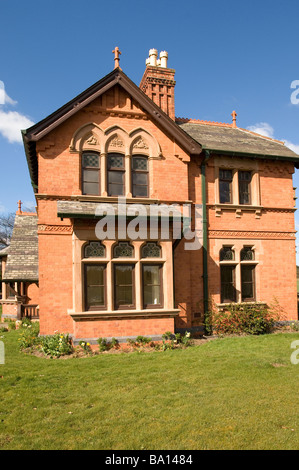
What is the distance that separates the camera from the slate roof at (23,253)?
19.7 m

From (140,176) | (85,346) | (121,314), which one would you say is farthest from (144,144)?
(85,346)

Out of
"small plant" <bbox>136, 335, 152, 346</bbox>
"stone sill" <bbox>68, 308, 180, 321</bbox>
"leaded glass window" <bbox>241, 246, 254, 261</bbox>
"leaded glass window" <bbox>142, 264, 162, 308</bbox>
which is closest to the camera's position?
"stone sill" <bbox>68, 308, 180, 321</bbox>

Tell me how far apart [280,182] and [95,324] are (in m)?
9.81

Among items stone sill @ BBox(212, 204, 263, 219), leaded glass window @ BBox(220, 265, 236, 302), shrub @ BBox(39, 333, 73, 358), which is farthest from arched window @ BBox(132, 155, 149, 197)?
shrub @ BBox(39, 333, 73, 358)

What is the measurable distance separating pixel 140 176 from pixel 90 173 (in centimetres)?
184

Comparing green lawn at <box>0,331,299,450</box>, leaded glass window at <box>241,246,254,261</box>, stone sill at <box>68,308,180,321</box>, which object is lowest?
green lawn at <box>0,331,299,450</box>

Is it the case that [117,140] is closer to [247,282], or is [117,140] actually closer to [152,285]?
[152,285]

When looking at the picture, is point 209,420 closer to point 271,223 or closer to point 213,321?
point 213,321

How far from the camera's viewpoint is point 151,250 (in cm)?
1229

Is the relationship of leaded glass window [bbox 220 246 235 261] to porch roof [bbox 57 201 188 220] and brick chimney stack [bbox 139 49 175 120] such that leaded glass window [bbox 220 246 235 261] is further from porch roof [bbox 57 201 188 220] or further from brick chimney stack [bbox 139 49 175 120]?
brick chimney stack [bbox 139 49 175 120]

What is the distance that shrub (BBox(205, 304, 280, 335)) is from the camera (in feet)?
44.1

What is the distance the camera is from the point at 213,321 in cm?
1361

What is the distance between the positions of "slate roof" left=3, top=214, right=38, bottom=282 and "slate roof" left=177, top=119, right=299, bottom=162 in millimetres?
11226
